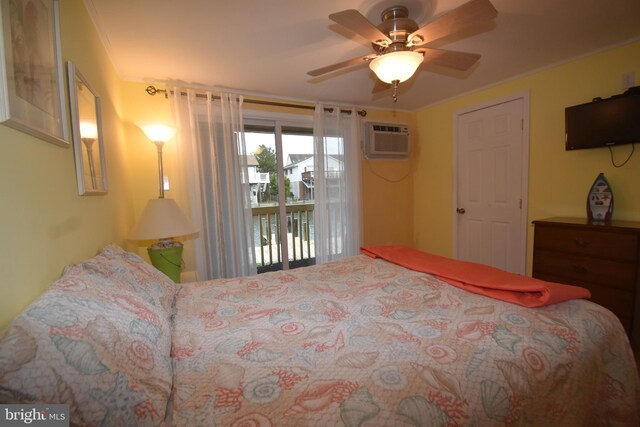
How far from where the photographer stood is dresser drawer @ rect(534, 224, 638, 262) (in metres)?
1.93

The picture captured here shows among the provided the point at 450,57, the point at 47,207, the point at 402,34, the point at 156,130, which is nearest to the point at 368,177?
the point at 450,57

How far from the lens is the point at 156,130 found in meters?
2.31

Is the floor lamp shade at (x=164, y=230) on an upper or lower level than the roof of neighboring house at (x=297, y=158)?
lower

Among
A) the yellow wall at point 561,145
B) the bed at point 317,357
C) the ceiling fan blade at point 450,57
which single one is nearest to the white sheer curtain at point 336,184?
the yellow wall at point 561,145

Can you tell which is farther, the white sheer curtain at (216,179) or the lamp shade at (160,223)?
the white sheer curtain at (216,179)

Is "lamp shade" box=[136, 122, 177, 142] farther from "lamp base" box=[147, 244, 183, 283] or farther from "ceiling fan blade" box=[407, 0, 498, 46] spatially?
"ceiling fan blade" box=[407, 0, 498, 46]

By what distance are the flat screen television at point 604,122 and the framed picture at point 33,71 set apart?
3.46 metres

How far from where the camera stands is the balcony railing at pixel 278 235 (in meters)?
3.50

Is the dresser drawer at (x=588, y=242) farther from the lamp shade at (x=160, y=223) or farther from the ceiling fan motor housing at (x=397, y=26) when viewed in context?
the lamp shade at (x=160, y=223)

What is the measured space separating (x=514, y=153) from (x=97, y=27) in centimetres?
373

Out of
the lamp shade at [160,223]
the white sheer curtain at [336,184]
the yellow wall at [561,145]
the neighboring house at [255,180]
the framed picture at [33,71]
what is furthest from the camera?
the white sheer curtain at [336,184]

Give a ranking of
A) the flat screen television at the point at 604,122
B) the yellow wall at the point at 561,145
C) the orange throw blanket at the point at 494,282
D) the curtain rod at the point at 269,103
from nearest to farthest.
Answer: the orange throw blanket at the point at 494,282 → the flat screen television at the point at 604,122 → the yellow wall at the point at 561,145 → the curtain rod at the point at 269,103

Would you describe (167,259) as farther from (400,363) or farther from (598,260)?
(598,260)

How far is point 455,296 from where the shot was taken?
4.44ft
